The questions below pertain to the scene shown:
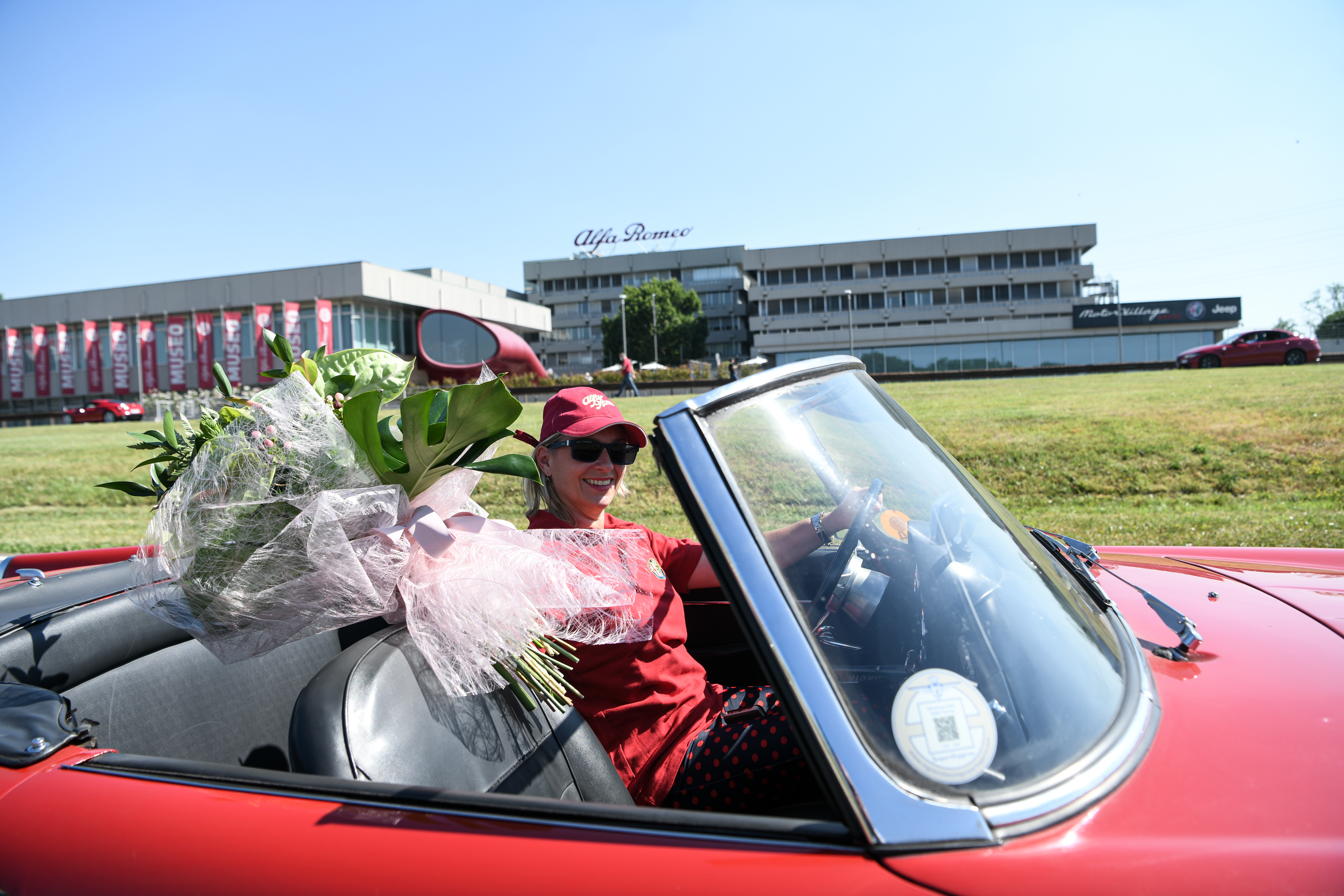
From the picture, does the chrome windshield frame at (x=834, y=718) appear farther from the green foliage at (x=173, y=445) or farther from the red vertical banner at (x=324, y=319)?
the red vertical banner at (x=324, y=319)

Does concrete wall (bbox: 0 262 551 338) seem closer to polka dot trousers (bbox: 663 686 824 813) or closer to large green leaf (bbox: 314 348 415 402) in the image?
large green leaf (bbox: 314 348 415 402)

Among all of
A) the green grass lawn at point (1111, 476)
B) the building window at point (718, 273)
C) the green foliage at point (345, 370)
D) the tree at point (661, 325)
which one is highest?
the building window at point (718, 273)

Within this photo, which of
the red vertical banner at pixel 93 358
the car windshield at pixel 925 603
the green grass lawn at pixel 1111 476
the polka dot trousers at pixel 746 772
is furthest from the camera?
the red vertical banner at pixel 93 358

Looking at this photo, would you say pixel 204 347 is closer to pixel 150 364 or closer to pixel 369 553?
pixel 150 364

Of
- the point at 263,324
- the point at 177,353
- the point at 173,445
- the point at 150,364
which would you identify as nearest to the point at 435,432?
the point at 173,445

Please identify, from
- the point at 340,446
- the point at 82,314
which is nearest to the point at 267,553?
the point at 340,446

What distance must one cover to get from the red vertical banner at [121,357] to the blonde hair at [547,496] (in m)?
52.3

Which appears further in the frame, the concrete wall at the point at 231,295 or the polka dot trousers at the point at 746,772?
the concrete wall at the point at 231,295

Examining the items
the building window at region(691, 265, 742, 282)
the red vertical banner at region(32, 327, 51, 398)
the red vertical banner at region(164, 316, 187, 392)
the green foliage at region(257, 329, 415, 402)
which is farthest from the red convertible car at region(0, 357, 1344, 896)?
the building window at region(691, 265, 742, 282)

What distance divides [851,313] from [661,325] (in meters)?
18.7

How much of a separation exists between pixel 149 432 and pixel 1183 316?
225ft

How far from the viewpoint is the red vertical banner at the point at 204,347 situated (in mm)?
44531

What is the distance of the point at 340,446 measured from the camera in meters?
1.64

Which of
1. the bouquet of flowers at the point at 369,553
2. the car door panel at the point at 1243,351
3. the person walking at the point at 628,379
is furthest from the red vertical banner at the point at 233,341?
the bouquet of flowers at the point at 369,553
